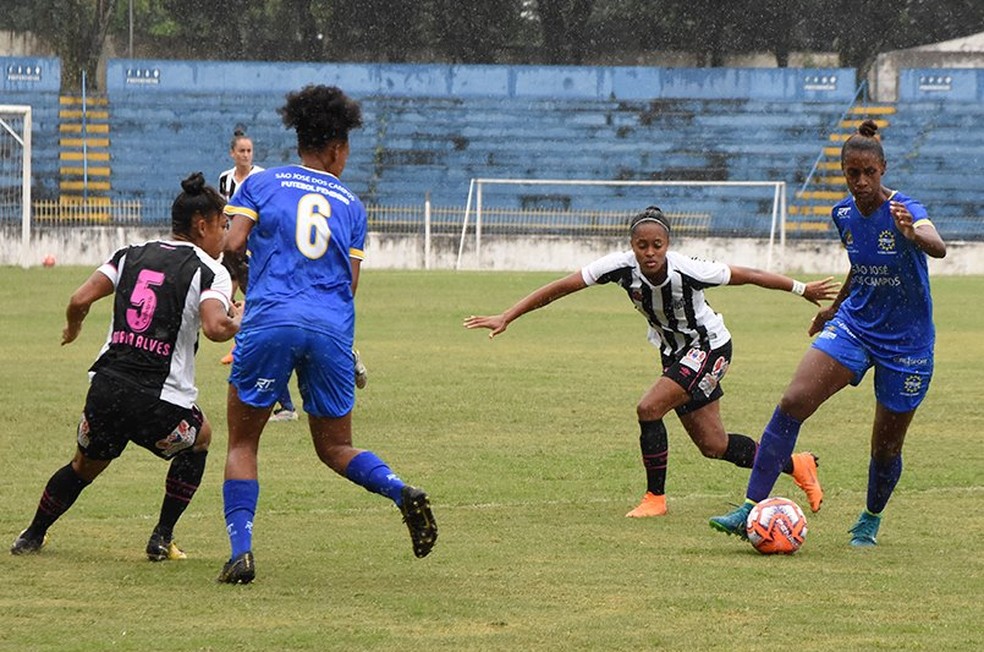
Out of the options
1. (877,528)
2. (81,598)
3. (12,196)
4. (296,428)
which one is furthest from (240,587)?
(12,196)

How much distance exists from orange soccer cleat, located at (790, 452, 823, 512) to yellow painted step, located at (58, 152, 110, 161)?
29.8 m

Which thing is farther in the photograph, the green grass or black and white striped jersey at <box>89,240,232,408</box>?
black and white striped jersey at <box>89,240,232,408</box>

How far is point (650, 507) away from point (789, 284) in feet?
4.41

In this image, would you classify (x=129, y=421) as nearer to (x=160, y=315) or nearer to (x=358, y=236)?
(x=160, y=315)

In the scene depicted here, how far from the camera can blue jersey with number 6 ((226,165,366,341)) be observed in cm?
669

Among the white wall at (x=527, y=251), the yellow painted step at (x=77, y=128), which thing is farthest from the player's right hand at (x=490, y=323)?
the yellow painted step at (x=77, y=128)

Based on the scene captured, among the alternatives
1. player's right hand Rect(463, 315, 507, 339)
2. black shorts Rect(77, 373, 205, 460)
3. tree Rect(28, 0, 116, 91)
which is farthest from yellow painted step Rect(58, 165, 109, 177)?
black shorts Rect(77, 373, 205, 460)

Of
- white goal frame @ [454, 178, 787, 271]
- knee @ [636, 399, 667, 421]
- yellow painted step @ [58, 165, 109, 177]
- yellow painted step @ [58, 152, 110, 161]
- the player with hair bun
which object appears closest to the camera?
the player with hair bun

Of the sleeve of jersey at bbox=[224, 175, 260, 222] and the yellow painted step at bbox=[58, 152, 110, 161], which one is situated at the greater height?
the yellow painted step at bbox=[58, 152, 110, 161]

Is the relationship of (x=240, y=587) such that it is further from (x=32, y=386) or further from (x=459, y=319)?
(x=459, y=319)

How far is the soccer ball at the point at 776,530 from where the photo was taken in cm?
758

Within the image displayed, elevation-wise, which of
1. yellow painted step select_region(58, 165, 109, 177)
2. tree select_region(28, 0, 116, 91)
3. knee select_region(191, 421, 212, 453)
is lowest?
knee select_region(191, 421, 212, 453)

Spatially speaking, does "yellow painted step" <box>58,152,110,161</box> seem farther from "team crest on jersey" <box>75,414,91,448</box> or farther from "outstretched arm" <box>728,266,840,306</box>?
"team crest on jersey" <box>75,414,91,448</box>

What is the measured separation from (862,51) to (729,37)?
3.29 meters
